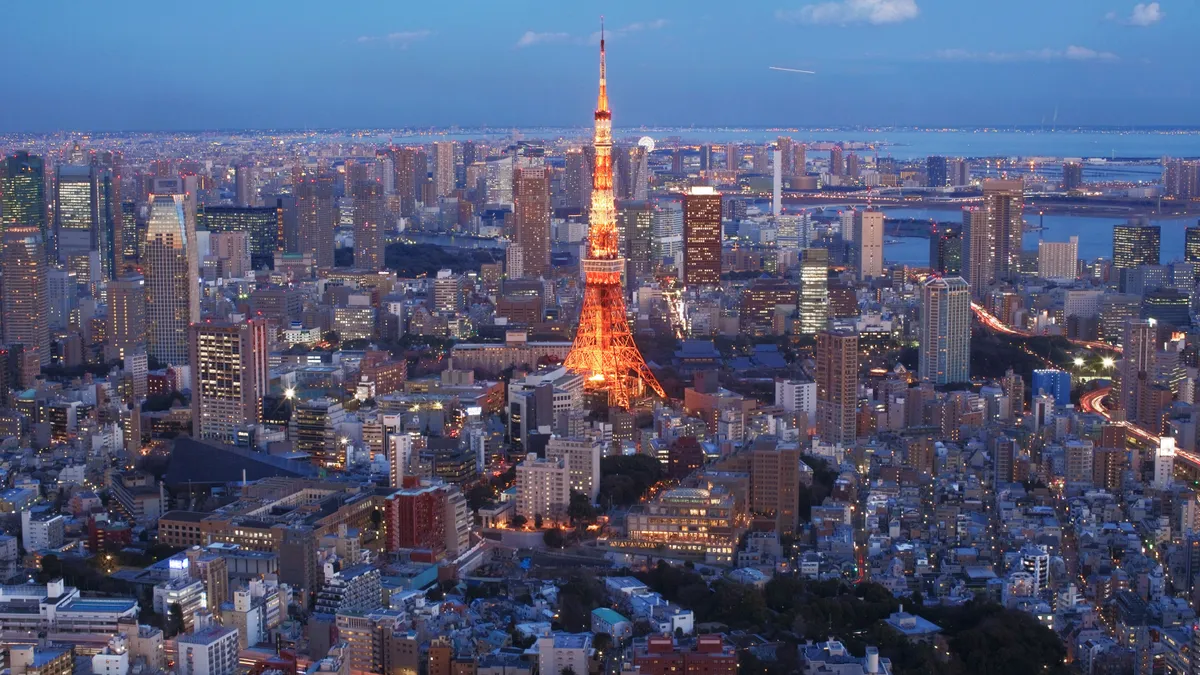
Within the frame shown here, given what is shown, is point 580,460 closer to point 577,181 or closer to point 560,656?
point 560,656

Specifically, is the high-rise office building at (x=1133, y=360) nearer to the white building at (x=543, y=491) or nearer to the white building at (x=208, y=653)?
the white building at (x=543, y=491)

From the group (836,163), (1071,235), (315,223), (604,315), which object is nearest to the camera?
(604,315)

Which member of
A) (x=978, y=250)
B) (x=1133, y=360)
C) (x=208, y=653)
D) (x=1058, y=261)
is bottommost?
(x=208, y=653)

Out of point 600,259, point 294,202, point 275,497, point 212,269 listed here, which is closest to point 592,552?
point 275,497

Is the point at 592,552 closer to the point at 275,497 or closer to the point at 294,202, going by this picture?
the point at 275,497

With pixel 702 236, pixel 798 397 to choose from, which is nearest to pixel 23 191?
pixel 702 236
